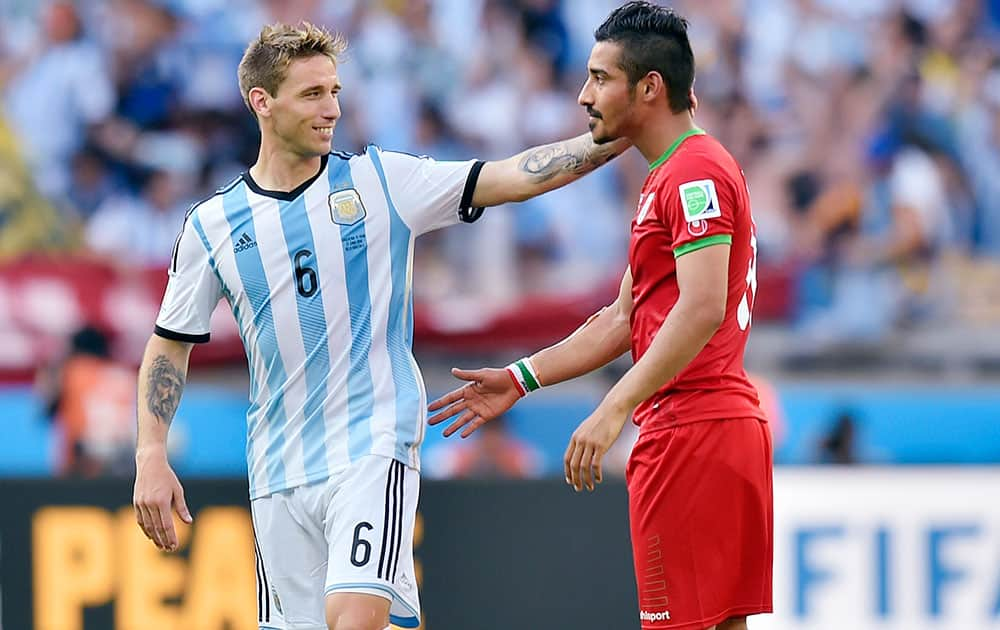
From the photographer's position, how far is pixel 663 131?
4.36m

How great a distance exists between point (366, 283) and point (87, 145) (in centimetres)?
631

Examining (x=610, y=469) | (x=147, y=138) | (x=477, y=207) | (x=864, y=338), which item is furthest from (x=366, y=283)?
(x=147, y=138)

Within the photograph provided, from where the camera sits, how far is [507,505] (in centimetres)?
668

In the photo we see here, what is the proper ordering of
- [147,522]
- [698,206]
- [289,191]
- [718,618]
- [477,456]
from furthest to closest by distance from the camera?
[477,456] → [289,191] → [147,522] → [718,618] → [698,206]

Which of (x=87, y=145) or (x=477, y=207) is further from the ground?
(x=87, y=145)

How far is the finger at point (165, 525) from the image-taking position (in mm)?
4750

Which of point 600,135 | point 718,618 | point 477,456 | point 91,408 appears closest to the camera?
point 718,618

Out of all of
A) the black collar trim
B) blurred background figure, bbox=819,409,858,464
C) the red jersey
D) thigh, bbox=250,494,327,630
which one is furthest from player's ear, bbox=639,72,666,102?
blurred background figure, bbox=819,409,858,464

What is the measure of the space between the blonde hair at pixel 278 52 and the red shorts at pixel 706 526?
5.38ft

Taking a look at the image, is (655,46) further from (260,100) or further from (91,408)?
(91,408)

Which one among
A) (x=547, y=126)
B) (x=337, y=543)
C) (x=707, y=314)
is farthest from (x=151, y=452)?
(x=547, y=126)

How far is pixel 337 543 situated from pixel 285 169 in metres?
1.19

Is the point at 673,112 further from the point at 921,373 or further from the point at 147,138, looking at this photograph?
the point at 147,138

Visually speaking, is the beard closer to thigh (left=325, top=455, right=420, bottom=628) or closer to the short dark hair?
the short dark hair
